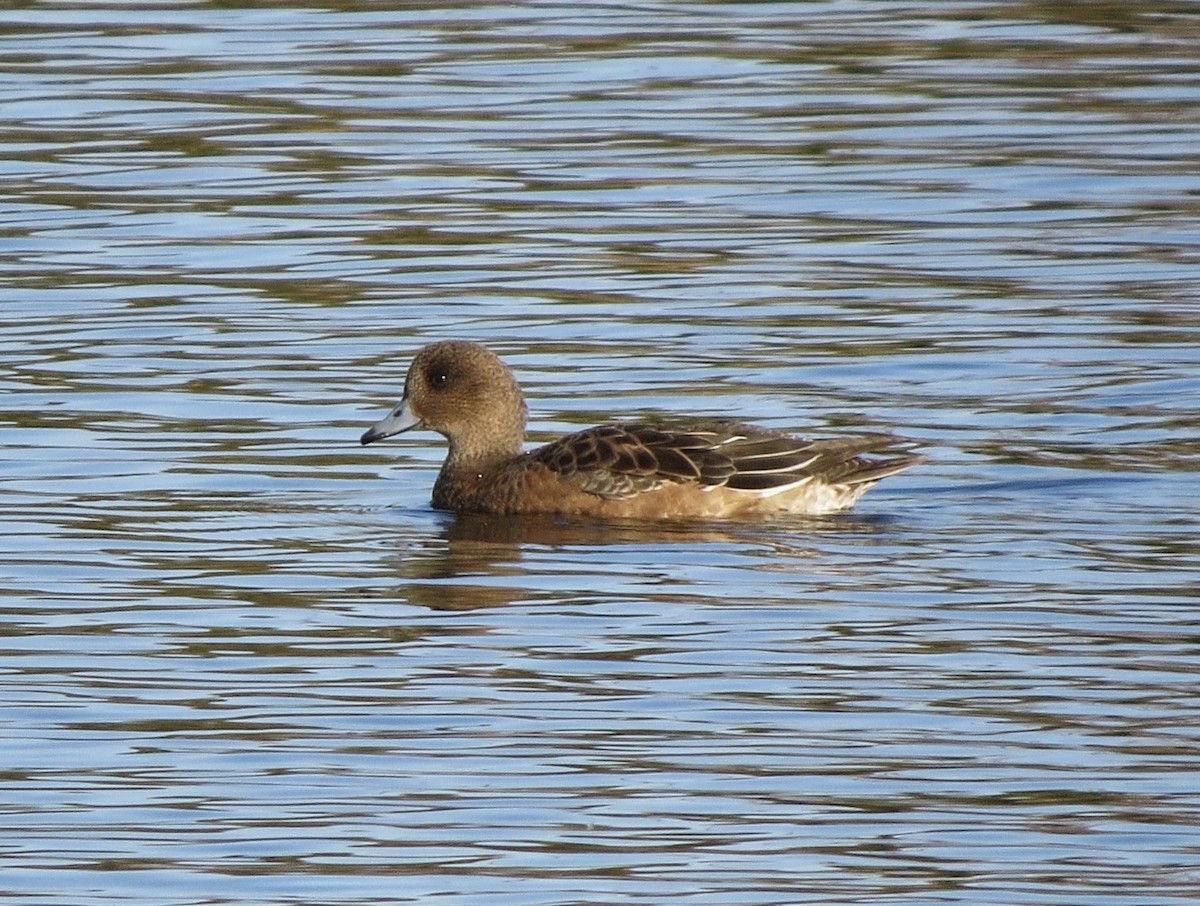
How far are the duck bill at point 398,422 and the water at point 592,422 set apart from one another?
10.0 inches

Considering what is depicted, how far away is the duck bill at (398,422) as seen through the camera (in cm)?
1202

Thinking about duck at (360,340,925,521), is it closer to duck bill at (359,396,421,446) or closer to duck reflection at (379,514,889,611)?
duck reflection at (379,514,889,611)

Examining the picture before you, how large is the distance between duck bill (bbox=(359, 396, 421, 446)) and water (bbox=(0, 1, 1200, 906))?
254 millimetres

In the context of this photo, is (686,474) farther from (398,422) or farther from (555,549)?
(398,422)

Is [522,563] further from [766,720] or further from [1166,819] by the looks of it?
[1166,819]

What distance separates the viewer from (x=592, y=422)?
12867 millimetres

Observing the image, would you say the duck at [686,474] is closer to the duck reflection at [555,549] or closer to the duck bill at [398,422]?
the duck reflection at [555,549]

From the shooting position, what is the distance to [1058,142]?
18.5 metres

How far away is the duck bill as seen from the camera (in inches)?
473

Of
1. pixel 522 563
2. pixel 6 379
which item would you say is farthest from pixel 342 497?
pixel 6 379

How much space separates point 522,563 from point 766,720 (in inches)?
105

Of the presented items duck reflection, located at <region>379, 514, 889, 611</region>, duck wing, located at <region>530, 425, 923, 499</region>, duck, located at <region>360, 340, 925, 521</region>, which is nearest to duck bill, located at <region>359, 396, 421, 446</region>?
duck, located at <region>360, 340, 925, 521</region>

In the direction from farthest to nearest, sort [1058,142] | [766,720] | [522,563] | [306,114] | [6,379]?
[306,114], [1058,142], [6,379], [522,563], [766,720]

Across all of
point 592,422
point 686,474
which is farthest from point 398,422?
point 686,474
